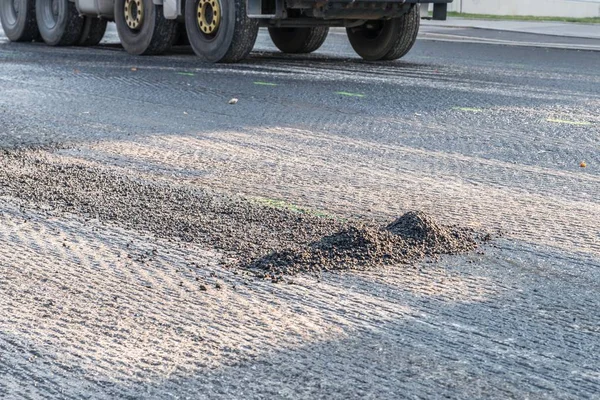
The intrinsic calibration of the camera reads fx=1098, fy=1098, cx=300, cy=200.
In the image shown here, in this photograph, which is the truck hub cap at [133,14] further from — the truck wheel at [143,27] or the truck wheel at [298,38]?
the truck wheel at [298,38]

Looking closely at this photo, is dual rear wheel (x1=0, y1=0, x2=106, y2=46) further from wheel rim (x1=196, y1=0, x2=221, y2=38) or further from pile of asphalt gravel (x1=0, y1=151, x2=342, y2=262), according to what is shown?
pile of asphalt gravel (x1=0, y1=151, x2=342, y2=262)

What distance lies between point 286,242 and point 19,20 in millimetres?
14349

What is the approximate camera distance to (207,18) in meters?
13.6

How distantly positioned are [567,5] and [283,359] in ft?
105

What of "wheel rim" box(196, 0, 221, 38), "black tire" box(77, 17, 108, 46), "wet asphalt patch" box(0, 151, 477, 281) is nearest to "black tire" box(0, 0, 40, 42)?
"black tire" box(77, 17, 108, 46)

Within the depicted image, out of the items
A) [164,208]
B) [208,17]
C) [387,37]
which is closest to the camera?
[164,208]

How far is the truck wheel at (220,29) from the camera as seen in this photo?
13078mm

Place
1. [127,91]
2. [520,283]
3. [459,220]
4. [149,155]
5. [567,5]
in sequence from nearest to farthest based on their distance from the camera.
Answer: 1. [520,283]
2. [459,220]
3. [149,155]
4. [127,91]
5. [567,5]

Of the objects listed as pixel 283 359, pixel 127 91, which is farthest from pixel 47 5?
pixel 283 359

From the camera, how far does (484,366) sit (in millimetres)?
3020

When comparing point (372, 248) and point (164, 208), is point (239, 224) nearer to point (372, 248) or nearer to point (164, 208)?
point (164, 208)

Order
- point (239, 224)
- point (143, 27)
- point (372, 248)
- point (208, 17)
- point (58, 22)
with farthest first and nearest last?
point (58, 22) < point (143, 27) < point (208, 17) < point (239, 224) < point (372, 248)

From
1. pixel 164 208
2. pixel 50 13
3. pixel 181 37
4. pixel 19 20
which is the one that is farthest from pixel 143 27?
pixel 164 208

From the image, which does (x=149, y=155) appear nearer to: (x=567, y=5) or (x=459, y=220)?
(x=459, y=220)
